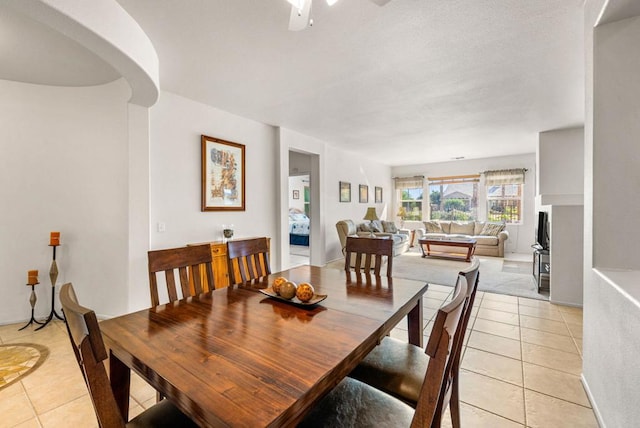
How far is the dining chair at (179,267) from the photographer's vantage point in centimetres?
162

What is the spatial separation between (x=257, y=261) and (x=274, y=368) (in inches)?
54.2

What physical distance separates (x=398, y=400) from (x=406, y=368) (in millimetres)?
194

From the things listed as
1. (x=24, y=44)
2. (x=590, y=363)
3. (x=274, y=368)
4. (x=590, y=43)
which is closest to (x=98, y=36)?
(x=24, y=44)

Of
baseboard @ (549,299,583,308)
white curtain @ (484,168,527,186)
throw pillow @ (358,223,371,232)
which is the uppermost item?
white curtain @ (484,168,527,186)

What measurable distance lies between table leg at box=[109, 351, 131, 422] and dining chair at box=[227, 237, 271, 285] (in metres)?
0.82

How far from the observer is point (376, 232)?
691 centimetres

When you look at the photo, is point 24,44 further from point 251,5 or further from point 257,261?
point 257,261

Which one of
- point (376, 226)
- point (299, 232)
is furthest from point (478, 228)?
point (299, 232)

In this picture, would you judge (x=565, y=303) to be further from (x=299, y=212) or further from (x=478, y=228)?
(x=299, y=212)

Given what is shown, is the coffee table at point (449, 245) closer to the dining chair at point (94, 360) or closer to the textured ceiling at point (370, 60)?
the textured ceiling at point (370, 60)

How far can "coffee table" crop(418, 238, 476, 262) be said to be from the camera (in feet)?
20.6

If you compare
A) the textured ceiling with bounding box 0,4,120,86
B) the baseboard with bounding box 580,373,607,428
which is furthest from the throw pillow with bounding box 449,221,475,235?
the textured ceiling with bounding box 0,4,120,86

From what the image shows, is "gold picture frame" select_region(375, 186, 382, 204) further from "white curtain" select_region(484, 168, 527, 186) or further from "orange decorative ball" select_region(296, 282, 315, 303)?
"orange decorative ball" select_region(296, 282, 315, 303)

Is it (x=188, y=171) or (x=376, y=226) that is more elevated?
(x=188, y=171)
